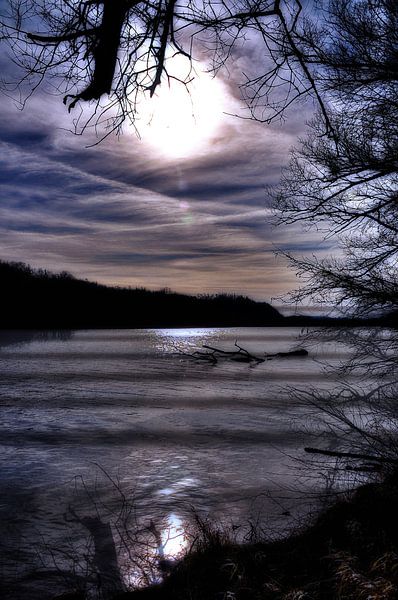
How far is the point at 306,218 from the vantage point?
961 centimetres

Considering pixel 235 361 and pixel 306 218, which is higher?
pixel 306 218

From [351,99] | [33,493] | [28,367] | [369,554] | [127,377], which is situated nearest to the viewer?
[369,554]

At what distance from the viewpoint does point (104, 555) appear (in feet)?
18.3

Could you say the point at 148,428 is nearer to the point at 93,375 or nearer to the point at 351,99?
the point at 351,99

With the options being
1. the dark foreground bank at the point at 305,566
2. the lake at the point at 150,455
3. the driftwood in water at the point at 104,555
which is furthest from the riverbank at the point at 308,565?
the lake at the point at 150,455

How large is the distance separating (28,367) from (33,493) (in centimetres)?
2318

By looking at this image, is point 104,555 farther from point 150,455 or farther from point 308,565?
point 150,455

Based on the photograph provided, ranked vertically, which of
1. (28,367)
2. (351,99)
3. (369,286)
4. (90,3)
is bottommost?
(28,367)

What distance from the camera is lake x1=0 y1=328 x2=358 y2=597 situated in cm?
686

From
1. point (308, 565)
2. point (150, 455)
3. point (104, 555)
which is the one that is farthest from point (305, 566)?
point (150, 455)

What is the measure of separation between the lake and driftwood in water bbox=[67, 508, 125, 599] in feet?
0.57

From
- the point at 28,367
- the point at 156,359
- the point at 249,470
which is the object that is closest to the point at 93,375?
the point at 28,367

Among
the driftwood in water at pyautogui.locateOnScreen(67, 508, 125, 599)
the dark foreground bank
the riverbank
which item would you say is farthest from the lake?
the riverbank

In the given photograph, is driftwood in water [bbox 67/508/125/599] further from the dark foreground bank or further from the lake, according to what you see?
the lake
